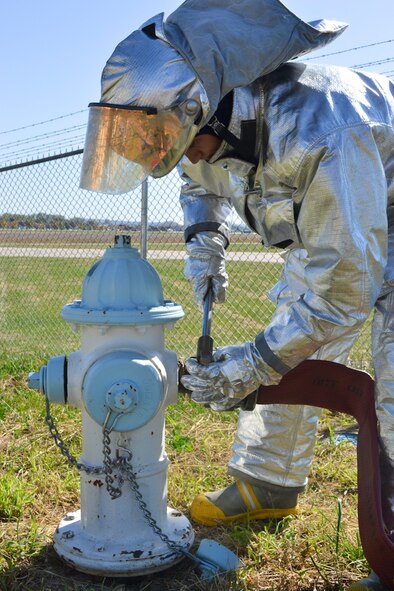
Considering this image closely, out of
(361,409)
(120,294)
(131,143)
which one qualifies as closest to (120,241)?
(120,294)

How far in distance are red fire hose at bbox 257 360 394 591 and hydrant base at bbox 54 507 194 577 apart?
608 mm

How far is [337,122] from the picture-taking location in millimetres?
1854

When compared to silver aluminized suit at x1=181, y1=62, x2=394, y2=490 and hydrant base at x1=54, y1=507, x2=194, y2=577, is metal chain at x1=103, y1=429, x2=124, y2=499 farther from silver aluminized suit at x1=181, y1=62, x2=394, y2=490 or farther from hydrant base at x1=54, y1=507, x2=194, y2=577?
silver aluminized suit at x1=181, y1=62, x2=394, y2=490

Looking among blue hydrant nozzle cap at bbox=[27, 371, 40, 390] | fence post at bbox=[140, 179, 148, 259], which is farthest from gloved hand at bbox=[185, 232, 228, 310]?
fence post at bbox=[140, 179, 148, 259]

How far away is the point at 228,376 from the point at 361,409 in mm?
489

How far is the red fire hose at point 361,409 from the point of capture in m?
2.04

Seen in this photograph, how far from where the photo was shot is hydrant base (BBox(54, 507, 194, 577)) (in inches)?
86.1

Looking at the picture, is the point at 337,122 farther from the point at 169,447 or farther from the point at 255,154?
the point at 169,447

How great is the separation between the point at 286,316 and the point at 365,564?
1.02 m

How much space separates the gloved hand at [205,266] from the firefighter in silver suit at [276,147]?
664mm

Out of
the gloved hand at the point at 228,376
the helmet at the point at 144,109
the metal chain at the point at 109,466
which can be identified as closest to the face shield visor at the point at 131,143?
the helmet at the point at 144,109

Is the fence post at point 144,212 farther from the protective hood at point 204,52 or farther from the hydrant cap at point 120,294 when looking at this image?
the protective hood at point 204,52

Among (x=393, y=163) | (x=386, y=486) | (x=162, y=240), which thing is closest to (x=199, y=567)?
(x=386, y=486)

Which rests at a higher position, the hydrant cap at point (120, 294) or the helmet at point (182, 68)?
the helmet at point (182, 68)
